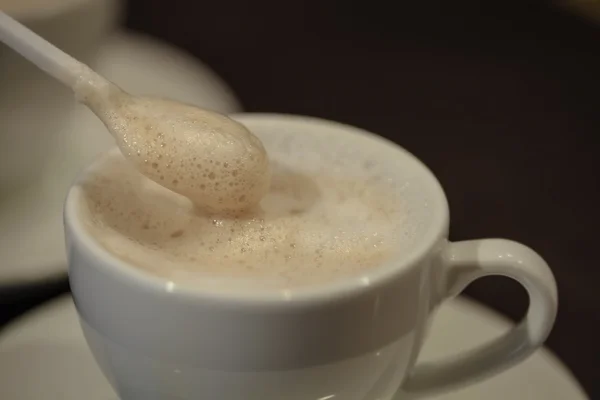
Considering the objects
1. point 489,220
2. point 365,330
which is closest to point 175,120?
point 365,330

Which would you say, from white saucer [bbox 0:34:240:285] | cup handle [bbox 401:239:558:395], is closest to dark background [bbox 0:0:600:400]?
white saucer [bbox 0:34:240:285]

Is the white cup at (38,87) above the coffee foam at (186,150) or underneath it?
underneath

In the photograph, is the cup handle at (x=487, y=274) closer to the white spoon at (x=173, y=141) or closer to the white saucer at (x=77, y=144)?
the white spoon at (x=173, y=141)

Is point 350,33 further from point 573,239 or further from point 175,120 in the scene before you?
point 175,120

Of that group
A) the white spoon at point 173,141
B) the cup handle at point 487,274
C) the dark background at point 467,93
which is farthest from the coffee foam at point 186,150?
the dark background at point 467,93

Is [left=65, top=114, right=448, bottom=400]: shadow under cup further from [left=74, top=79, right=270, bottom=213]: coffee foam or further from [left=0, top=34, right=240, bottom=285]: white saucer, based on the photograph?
[left=0, top=34, right=240, bottom=285]: white saucer

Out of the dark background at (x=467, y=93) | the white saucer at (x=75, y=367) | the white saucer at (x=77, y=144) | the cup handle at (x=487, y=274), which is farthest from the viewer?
the dark background at (x=467, y=93)

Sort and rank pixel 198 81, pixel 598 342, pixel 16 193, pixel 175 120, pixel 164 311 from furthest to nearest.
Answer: pixel 198 81
pixel 16 193
pixel 598 342
pixel 175 120
pixel 164 311

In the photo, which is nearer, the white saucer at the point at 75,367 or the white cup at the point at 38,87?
the white saucer at the point at 75,367
